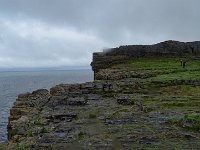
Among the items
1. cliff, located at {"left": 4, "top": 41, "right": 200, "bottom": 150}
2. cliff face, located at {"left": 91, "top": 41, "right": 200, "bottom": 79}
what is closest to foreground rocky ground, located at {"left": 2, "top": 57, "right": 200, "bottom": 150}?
cliff, located at {"left": 4, "top": 41, "right": 200, "bottom": 150}

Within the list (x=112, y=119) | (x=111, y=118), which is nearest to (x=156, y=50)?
(x=111, y=118)

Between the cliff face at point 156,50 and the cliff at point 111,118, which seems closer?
the cliff at point 111,118

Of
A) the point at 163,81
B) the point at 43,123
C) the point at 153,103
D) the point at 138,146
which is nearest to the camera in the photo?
the point at 138,146

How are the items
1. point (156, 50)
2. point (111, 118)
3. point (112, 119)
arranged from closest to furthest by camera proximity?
point (112, 119), point (111, 118), point (156, 50)

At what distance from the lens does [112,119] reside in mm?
16906

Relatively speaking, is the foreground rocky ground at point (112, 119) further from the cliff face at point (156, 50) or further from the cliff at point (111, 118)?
the cliff face at point (156, 50)

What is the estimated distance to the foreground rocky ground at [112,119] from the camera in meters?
13.0

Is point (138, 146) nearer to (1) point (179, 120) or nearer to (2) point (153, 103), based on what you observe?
(1) point (179, 120)

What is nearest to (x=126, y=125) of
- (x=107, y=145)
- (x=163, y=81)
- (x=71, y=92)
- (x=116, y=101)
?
(x=107, y=145)

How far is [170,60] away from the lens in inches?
1948

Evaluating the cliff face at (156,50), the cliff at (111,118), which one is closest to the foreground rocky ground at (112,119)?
the cliff at (111,118)

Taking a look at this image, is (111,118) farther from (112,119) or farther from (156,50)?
(156,50)

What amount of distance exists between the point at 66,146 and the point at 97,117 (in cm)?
527

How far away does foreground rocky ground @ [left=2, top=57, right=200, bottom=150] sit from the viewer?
12953mm
